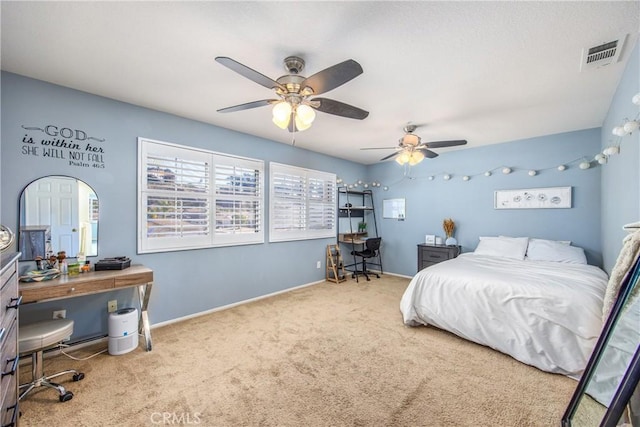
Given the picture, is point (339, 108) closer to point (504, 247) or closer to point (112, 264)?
point (112, 264)

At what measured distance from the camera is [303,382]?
6.56ft

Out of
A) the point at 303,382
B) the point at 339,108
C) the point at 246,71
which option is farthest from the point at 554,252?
the point at 246,71

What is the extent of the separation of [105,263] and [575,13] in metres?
3.92

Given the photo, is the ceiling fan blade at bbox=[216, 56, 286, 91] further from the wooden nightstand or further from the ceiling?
the wooden nightstand

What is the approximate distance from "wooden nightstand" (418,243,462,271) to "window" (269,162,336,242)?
167cm

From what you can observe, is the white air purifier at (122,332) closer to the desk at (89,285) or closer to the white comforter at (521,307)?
the desk at (89,285)

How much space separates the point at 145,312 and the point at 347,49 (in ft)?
9.72

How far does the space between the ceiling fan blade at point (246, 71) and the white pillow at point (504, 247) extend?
3.69m

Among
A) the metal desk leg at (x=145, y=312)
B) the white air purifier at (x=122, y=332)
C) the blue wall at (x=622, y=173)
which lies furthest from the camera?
the metal desk leg at (x=145, y=312)

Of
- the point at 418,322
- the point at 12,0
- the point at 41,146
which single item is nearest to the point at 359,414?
the point at 418,322

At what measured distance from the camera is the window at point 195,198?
2.94 metres

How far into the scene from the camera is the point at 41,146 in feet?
7.70

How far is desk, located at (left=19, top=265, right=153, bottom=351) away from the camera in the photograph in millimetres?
1958

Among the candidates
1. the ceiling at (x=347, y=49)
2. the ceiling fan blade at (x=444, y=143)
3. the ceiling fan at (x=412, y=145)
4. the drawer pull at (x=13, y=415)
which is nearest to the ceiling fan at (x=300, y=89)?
the ceiling at (x=347, y=49)
